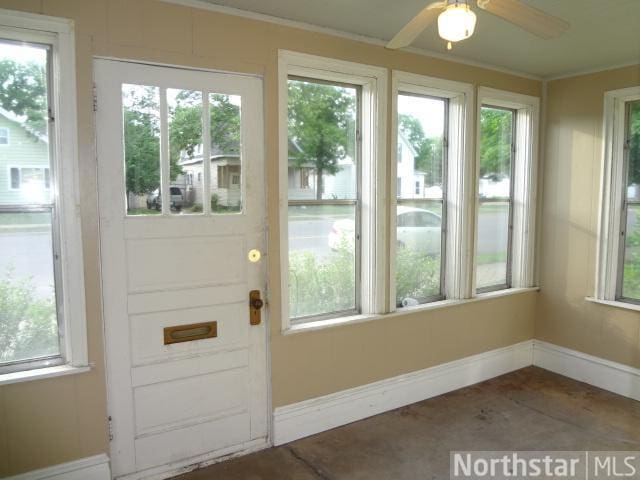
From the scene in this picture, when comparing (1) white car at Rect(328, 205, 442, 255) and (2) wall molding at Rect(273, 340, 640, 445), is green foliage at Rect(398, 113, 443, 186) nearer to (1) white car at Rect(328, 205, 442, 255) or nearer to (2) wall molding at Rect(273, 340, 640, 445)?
(1) white car at Rect(328, 205, 442, 255)

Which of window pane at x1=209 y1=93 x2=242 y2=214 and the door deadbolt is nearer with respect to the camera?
window pane at x1=209 y1=93 x2=242 y2=214

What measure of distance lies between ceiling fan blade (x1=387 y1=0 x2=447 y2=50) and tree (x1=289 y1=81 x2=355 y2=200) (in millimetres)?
Result: 799

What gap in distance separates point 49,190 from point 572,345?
3.99 metres

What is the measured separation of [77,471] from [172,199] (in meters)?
1.42

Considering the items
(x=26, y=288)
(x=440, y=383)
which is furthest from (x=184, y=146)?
(x=440, y=383)

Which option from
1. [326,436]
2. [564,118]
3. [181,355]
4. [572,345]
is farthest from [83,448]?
[564,118]

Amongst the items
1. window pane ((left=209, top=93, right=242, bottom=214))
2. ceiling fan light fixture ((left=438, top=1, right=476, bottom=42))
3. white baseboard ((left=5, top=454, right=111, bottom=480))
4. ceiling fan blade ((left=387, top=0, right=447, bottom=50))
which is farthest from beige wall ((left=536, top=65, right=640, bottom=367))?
white baseboard ((left=5, top=454, right=111, bottom=480))

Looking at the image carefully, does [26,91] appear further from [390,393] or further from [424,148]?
[390,393]

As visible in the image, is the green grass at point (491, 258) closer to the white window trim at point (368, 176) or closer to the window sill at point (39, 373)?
the white window trim at point (368, 176)

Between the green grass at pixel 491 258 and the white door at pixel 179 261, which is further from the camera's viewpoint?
the green grass at pixel 491 258

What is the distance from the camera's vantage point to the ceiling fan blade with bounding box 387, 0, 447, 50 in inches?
70.9

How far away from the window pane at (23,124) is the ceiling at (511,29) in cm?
95

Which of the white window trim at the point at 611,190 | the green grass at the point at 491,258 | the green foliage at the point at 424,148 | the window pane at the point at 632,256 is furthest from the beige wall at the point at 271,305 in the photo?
the window pane at the point at 632,256

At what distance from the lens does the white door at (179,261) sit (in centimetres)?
232
